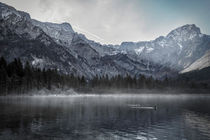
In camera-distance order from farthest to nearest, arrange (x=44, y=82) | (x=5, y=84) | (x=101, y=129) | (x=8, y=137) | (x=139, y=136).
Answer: (x=44, y=82) → (x=5, y=84) → (x=101, y=129) → (x=139, y=136) → (x=8, y=137)

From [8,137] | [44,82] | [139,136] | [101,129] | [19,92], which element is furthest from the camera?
[44,82]

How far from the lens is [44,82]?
7662 inches

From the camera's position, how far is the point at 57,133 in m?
40.2

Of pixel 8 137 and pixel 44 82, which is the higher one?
pixel 44 82

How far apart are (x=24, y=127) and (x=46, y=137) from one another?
10904 millimetres

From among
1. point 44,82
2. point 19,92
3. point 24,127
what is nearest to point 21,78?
point 19,92

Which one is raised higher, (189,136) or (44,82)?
(44,82)

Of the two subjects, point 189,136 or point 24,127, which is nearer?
point 189,136

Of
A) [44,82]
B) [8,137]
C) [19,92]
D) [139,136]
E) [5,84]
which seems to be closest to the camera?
[8,137]

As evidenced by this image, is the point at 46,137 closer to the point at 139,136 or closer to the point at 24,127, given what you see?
the point at 24,127

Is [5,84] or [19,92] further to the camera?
[19,92]

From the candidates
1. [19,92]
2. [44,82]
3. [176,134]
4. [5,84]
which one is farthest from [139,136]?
[44,82]

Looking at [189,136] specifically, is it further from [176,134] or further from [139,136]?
[139,136]

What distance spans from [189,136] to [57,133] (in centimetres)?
2381
